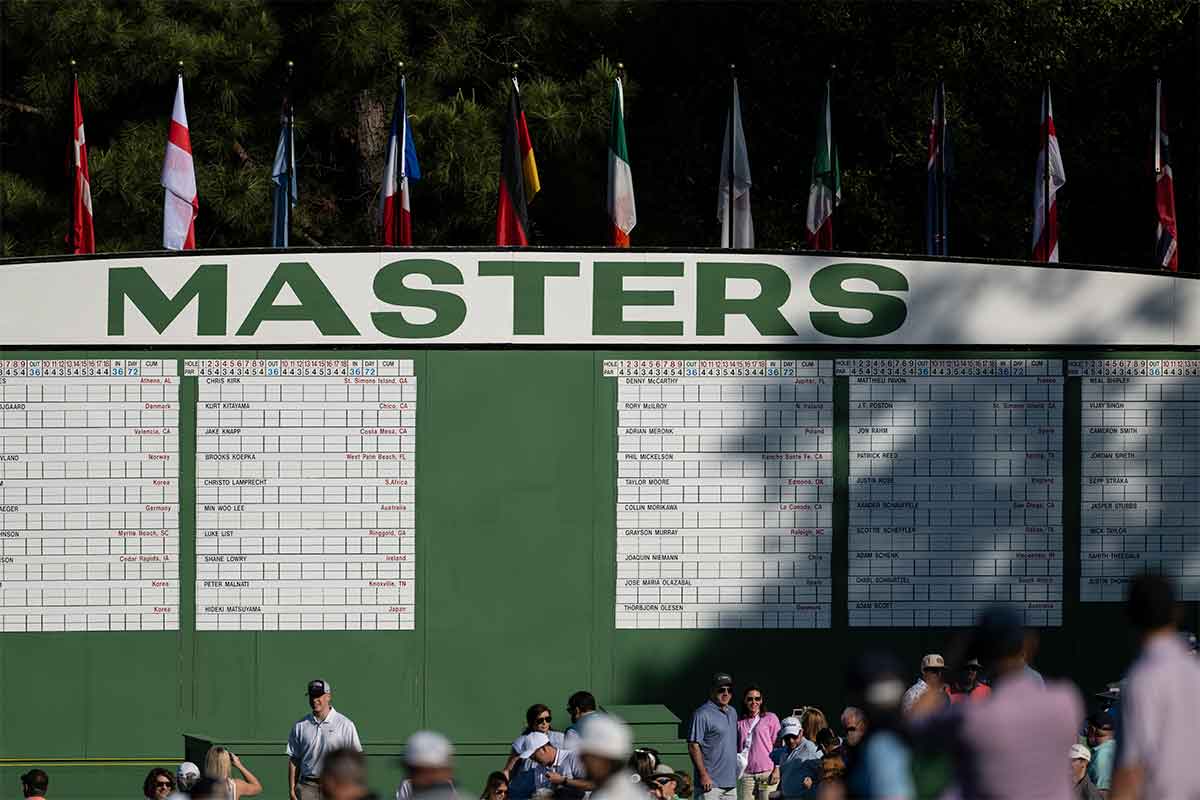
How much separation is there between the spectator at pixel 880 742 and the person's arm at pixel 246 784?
7.62m

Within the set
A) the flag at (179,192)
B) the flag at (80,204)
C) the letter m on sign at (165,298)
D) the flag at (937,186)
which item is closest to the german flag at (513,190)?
the flag at (179,192)

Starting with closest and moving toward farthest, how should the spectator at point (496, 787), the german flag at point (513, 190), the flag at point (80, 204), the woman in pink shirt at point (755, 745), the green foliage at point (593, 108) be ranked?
the spectator at point (496, 787) → the woman in pink shirt at point (755, 745) → the german flag at point (513, 190) → the flag at point (80, 204) → the green foliage at point (593, 108)

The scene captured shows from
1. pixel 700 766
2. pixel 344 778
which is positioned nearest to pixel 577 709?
pixel 700 766

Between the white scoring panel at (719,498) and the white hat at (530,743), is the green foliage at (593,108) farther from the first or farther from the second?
the white hat at (530,743)

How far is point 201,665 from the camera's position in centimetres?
1496

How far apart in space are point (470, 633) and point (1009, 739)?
8.56 meters

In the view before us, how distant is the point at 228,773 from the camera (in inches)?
511

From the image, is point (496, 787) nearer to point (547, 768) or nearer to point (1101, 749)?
point (547, 768)

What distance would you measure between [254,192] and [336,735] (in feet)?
55.2

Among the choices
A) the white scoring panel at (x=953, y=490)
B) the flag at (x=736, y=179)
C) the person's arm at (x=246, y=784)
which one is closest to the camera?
the person's arm at (x=246, y=784)

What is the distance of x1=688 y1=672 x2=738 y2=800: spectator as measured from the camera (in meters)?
14.3

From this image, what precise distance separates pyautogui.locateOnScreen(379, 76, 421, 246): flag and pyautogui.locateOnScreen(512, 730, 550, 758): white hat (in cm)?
729

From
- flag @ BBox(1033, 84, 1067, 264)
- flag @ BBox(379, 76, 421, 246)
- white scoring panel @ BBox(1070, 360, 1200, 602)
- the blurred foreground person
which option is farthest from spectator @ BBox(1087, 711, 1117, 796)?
flag @ BBox(379, 76, 421, 246)

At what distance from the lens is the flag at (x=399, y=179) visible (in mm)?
19422
